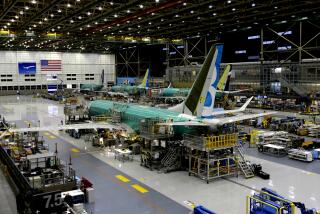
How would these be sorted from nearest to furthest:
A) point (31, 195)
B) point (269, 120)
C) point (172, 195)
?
point (31, 195) < point (172, 195) < point (269, 120)

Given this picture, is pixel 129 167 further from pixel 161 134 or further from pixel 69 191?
pixel 69 191

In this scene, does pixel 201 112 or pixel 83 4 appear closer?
pixel 201 112

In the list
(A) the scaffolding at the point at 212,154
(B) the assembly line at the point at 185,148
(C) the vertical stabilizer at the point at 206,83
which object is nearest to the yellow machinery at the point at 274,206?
(B) the assembly line at the point at 185,148

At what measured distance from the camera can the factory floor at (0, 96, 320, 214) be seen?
17.0m

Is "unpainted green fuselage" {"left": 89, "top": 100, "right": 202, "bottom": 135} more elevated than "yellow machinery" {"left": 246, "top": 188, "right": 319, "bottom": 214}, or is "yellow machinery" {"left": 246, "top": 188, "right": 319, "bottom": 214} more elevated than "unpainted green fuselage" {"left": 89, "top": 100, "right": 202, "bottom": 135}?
"unpainted green fuselage" {"left": 89, "top": 100, "right": 202, "bottom": 135}

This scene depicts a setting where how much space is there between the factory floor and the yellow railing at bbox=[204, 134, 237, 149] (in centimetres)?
237

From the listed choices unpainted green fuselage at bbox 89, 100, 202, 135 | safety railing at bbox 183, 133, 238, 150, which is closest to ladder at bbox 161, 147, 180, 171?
unpainted green fuselage at bbox 89, 100, 202, 135

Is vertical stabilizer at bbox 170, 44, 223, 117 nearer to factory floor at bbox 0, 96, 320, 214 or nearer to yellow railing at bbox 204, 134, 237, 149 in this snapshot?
yellow railing at bbox 204, 134, 237, 149

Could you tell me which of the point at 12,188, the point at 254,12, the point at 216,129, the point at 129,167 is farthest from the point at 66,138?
the point at 254,12

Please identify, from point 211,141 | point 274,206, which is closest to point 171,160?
point 211,141

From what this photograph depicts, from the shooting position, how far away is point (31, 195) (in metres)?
10.8

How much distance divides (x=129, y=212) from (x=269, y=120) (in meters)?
29.9

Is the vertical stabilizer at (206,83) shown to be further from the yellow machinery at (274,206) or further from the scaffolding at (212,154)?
the yellow machinery at (274,206)

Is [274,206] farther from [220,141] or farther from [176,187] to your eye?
[220,141]
